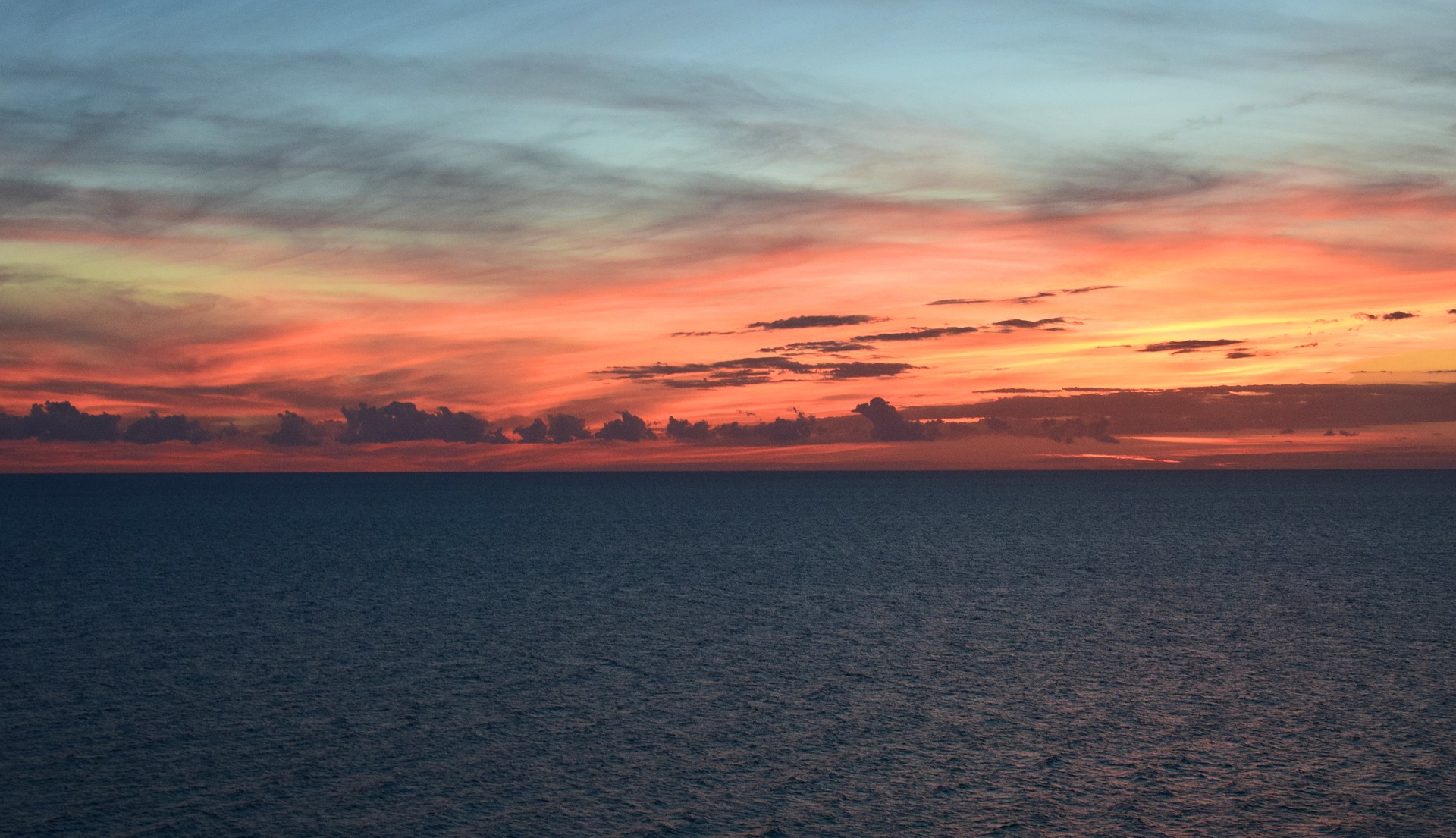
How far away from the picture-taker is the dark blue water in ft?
102

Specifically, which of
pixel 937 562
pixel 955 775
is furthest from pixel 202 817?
pixel 937 562

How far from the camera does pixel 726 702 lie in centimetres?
4341

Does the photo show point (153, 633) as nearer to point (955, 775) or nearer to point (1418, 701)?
point (955, 775)

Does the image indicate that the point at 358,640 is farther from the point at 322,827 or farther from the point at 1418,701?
the point at 1418,701

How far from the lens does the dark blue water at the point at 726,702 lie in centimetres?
3102

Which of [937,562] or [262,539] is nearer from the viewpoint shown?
[937,562]

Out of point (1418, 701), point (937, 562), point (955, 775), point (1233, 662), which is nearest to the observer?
point (955, 775)

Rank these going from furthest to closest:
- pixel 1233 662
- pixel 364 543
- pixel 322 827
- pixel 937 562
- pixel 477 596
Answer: pixel 364 543
pixel 937 562
pixel 477 596
pixel 1233 662
pixel 322 827

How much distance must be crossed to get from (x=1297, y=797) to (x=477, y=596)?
2251 inches

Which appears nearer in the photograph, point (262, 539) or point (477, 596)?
point (477, 596)

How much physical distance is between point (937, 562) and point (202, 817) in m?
79.9

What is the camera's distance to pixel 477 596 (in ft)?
253

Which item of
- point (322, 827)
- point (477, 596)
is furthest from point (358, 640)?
point (322, 827)

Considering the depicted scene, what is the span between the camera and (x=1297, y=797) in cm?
3191
